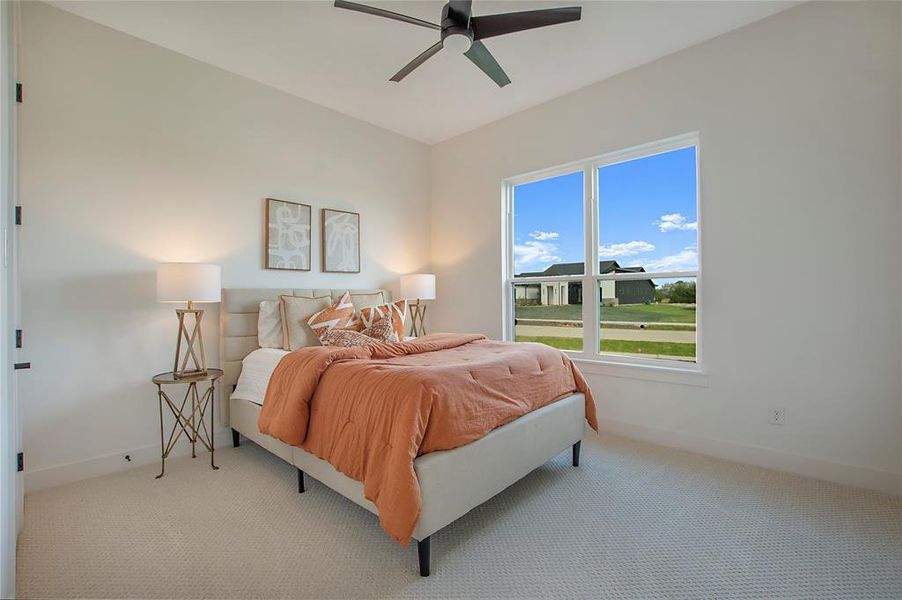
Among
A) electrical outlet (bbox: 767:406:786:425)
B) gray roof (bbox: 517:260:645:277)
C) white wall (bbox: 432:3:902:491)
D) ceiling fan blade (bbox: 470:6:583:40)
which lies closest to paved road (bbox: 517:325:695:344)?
white wall (bbox: 432:3:902:491)

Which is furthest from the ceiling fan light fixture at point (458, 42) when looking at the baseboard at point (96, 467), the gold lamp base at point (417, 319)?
the baseboard at point (96, 467)

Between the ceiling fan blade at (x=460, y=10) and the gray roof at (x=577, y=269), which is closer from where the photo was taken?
the ceiling fan blade at (x=460, y=10)

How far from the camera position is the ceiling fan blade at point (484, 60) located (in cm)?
229

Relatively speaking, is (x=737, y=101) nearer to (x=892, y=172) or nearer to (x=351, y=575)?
(x=892, y=172)

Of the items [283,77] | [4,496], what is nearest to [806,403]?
[4,496]

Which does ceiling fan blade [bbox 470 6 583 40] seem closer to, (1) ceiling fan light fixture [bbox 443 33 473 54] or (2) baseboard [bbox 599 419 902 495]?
(1) ceiling fan light fixture [bbox 443 33 473 54]

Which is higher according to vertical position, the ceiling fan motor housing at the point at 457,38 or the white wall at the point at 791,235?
the ceiling fan motor housing at the point at 457,38

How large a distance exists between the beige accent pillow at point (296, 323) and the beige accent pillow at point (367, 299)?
0.48 m

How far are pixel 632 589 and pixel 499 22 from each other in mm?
2652

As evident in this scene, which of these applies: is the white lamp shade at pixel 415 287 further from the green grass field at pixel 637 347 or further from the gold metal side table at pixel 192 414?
the gold metal side table at pixel 192 414

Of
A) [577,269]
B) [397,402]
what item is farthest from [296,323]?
[577,269]

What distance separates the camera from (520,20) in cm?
208

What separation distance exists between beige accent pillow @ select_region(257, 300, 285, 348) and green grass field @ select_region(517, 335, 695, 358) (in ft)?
7.85

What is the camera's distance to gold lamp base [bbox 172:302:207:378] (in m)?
2.68
